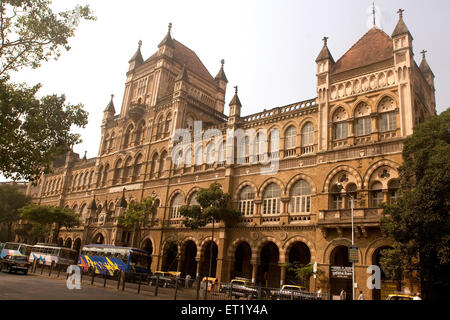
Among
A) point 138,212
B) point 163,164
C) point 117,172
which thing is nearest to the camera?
point 138,212

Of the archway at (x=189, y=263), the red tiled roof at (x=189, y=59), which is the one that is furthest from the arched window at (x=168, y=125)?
the archway at (x=189, y=263)

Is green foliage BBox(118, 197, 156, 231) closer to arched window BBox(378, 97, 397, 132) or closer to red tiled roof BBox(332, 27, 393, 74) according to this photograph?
red tiled roof BBox(332, 27, 393, 74)

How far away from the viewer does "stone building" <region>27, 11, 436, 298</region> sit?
24.2 metres

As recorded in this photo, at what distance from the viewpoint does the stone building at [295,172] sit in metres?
24.2

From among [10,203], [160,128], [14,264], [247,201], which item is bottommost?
[14,264]

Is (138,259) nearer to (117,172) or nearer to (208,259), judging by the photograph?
(208,259)

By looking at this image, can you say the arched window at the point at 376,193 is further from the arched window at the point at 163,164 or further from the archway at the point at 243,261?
the arched window at the point at 163,164

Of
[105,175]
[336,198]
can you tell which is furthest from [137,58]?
[336,198]

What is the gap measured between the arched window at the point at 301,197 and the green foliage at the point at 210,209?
524 cm

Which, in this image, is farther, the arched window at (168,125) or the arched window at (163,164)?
the arched window at (168,125)

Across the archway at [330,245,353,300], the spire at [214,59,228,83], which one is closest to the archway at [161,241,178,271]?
the archway at [330,245,353,300]

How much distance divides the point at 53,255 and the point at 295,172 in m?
26.5

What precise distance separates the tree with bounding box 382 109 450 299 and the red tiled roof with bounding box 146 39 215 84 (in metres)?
33.0

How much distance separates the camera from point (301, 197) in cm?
2789
